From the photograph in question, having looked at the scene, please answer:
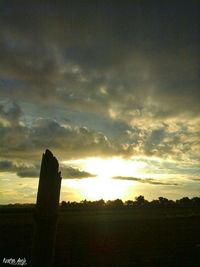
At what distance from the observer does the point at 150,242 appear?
22172 mm

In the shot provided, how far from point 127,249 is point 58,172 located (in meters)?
17.4

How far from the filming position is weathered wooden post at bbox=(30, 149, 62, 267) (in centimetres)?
297

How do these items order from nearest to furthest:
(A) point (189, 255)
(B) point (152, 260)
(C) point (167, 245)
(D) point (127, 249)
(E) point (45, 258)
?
(E) point (45, 258), (B) point (152, 260), (A) point (189, 255), (D) point (127, 249), (C) point (167, 245)

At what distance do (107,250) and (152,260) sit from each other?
13.7 ft

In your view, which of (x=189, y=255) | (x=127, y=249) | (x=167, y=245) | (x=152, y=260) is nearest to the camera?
(x=152, y=260)

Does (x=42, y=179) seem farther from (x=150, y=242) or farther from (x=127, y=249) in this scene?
(x=150, y=242)

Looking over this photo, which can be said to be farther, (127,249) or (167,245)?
(167,245)

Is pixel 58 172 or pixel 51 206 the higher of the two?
→ pixel 58 172

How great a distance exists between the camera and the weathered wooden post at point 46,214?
117 inches

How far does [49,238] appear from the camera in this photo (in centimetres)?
298

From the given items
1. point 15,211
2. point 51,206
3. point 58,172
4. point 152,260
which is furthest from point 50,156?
point 152,260

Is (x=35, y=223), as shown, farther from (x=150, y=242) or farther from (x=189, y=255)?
(x=150, y=242)

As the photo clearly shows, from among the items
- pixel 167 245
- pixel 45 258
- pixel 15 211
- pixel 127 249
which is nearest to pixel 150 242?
pixel 167 245

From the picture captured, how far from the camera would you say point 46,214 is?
118 inches
